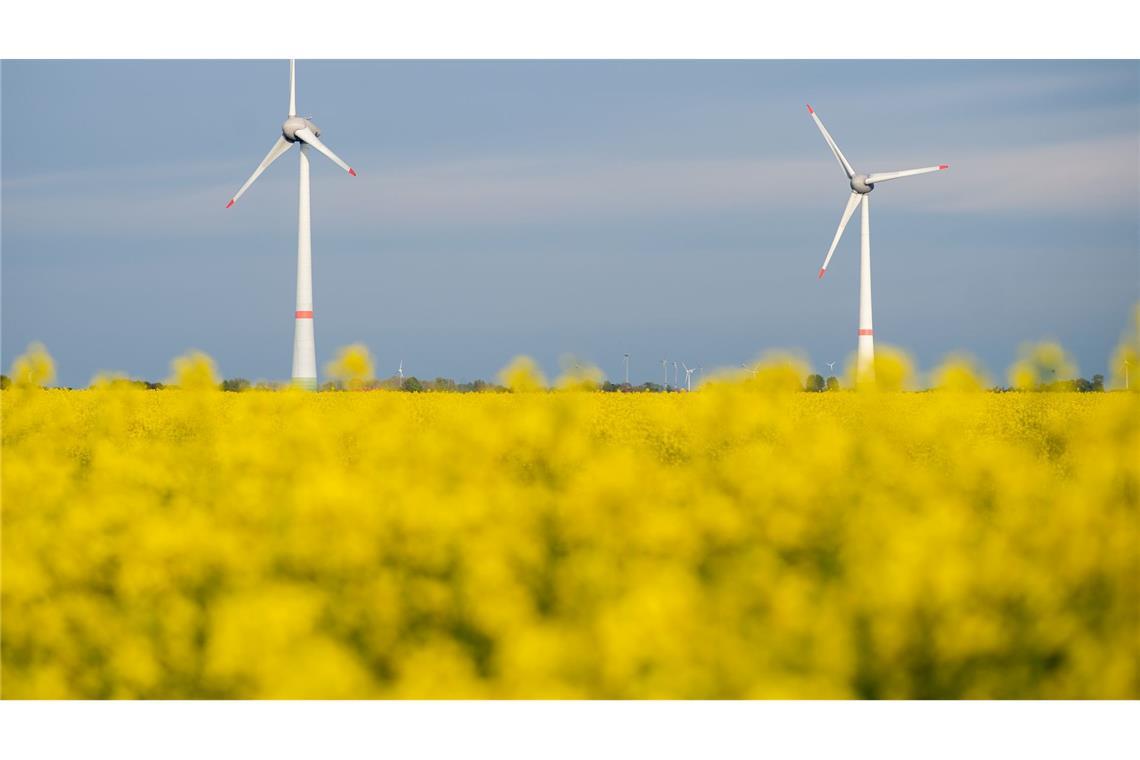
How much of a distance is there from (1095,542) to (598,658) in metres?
2.61

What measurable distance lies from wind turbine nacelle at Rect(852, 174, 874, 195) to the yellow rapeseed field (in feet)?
62.2

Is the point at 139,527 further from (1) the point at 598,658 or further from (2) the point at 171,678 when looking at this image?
(1) the point at 598,658

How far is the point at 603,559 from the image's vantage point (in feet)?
16.1

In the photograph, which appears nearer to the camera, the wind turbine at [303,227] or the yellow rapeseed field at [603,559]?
the yellow rapeseed field at [603,559]

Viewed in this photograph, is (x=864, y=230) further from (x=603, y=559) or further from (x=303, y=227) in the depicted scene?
(x=603, y=559)

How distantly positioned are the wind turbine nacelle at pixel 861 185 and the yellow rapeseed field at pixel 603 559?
19.0 meters

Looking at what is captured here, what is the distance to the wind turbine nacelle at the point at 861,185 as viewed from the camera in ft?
82.4

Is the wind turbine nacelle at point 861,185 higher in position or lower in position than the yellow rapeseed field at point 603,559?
higher

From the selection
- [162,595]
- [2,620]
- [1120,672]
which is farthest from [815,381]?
[2,620]

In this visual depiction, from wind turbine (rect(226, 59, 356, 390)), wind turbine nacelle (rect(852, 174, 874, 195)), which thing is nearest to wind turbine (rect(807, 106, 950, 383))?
wind turbine nacelle (rect(852, 174, 874, 195))

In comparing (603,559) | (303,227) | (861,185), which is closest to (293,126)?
(303,227)

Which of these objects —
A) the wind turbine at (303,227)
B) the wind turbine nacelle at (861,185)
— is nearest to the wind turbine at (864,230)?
the wind turbine nacelle at (861,185)

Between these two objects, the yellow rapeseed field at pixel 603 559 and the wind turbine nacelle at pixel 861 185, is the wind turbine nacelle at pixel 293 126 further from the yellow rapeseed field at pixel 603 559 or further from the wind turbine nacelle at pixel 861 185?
the yellow rapeseed field at pixel 603 559

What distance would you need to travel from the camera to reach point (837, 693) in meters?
4.42
